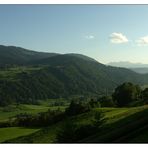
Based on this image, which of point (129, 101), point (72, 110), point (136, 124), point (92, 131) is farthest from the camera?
point (129, 101)

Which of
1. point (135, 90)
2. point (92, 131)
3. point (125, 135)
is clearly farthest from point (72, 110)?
point (125, 135)

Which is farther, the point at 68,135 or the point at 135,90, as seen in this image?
the point at 135,90

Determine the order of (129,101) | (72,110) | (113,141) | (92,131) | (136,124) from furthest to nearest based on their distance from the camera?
(129,101)
(72,110)
(92,131)
(136,124)
(113,141)

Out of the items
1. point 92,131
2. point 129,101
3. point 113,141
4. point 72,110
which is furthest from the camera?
point 129,101

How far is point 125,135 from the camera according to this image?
104 ft
